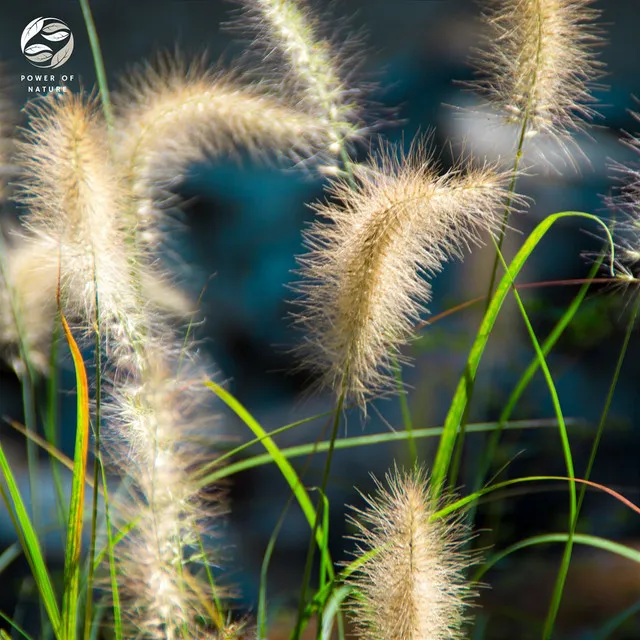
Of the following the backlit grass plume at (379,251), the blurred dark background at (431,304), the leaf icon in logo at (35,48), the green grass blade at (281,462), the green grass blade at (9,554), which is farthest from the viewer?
the blurred dark background at (431,304)

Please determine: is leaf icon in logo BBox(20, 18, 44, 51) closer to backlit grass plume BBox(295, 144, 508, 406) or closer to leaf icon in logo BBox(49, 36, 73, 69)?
leaf icon in logo BBox(49, 36, 73, 69)

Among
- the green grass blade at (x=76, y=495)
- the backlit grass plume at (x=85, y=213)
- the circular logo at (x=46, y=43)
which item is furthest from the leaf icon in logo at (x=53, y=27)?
the green grass blade at (x=76, y=495)

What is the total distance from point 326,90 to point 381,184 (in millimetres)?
177

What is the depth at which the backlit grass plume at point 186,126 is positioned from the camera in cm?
56

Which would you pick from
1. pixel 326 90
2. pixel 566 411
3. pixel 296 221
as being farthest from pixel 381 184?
pixel 566 411

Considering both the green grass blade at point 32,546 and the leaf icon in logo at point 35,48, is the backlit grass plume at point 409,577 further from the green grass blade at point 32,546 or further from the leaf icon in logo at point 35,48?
the leaf icon in logo at point 35,48

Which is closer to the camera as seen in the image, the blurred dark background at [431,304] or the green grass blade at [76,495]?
the green grass blade at [76,495]

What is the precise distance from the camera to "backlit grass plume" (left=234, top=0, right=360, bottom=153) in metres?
0.64

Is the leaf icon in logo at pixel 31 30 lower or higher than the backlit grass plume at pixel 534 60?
higher

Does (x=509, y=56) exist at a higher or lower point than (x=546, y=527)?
higher

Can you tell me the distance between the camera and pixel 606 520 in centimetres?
148

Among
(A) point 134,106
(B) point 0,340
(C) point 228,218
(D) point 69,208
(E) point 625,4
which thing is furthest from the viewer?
(C) point 228,218

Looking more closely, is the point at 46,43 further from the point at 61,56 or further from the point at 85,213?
the point at 85,213

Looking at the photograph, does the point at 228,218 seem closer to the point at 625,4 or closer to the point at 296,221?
the point at 296,221
